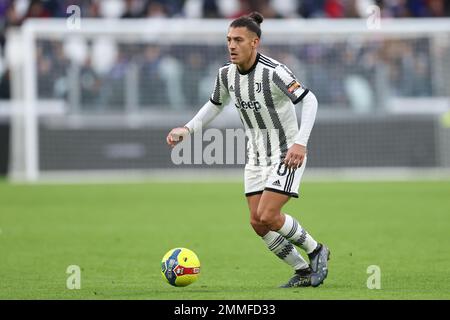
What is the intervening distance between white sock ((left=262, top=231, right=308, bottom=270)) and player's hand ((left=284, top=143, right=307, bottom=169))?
0.74m

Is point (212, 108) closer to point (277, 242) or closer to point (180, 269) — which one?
point (277, 242)

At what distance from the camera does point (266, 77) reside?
8.77 m

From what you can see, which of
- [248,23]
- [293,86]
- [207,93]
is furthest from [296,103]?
[207,93]

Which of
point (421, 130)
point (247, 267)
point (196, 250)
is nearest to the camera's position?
point (247, 267)

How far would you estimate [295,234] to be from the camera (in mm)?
8797

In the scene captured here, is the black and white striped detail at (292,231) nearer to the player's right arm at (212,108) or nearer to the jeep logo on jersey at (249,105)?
the jeep logo on jersey at (249,105)

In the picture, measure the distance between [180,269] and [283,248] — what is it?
0.93 m

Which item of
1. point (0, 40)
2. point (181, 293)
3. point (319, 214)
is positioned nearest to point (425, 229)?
point (319, 214)

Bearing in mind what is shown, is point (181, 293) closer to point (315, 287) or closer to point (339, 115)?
point (315, 287)

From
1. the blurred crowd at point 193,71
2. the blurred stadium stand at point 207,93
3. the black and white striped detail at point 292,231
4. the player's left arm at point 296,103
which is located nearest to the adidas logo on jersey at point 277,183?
the player's left arm at point 296,103

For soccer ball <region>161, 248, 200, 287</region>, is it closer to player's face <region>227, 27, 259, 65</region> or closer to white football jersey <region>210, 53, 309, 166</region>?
white football jersey <region>210, 53, 309, 166</region>

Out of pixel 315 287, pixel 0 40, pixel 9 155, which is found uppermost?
pixel 0 40

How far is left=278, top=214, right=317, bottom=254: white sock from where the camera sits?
8.77 meters

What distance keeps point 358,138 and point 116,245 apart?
11.2 meters
